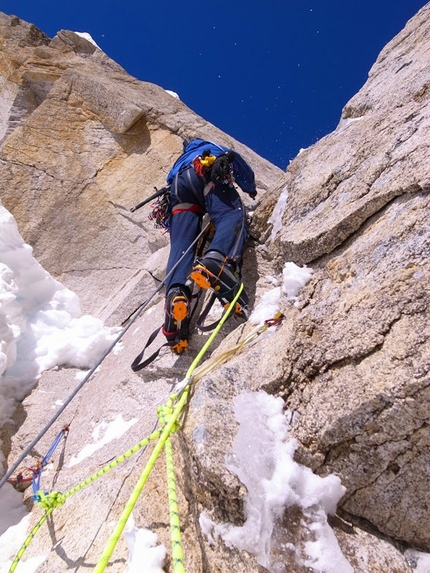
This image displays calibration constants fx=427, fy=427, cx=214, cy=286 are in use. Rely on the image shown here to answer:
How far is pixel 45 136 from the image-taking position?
333 inches

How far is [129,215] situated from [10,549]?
5.89 m

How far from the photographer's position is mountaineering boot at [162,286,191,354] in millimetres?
3977

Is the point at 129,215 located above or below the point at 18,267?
above

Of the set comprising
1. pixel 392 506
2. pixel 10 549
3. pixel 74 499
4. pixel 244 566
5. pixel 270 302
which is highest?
pixel 270 302

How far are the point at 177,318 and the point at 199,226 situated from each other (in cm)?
145

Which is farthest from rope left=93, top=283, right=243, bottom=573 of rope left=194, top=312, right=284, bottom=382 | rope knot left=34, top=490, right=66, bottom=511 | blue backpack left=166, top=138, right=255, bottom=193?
blue backpack left=166, top=138, right=255, bottom=193

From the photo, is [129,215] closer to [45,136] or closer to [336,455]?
[45,136]

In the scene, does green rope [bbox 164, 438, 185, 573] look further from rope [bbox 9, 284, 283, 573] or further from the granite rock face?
the granite rock face

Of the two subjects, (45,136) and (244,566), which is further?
(45,136)

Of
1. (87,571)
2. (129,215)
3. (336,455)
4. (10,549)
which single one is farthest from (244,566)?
(129,215)

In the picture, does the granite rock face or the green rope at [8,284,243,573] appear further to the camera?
the granite rock face

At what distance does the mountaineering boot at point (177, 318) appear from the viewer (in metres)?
3.98

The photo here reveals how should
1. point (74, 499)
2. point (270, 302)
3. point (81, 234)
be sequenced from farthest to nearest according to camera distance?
1. point (81, 234)
2. point (270, 302)
3. point (74, 499)

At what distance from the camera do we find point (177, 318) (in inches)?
157
